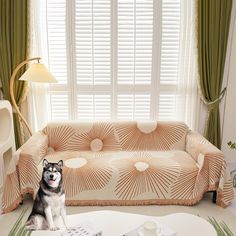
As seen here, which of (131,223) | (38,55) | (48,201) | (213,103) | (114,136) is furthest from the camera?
(213,103)

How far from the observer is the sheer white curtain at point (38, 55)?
10.1 feet

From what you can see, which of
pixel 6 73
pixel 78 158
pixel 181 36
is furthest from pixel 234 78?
pixel 6 73

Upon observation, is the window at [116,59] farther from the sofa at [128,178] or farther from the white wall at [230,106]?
the sofa at [128,178]

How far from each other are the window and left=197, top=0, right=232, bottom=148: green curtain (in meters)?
0.19

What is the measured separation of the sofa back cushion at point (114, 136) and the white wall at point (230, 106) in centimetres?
78

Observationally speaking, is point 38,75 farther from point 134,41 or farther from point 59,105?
point 134,41

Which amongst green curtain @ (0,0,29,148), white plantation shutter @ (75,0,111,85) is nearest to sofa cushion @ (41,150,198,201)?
white plantation shutter @ (75,0,111,85)

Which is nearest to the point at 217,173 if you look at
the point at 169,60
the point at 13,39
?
the point at 169,60

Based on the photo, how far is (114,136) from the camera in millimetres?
2986

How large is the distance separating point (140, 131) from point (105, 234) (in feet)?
5.26

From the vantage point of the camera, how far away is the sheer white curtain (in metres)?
Result: 3.09

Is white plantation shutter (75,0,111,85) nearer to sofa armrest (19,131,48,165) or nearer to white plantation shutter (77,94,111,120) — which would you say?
white plantation shutter (77,94,111,120)

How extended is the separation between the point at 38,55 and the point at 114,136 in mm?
1320

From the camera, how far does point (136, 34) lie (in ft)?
10.5
